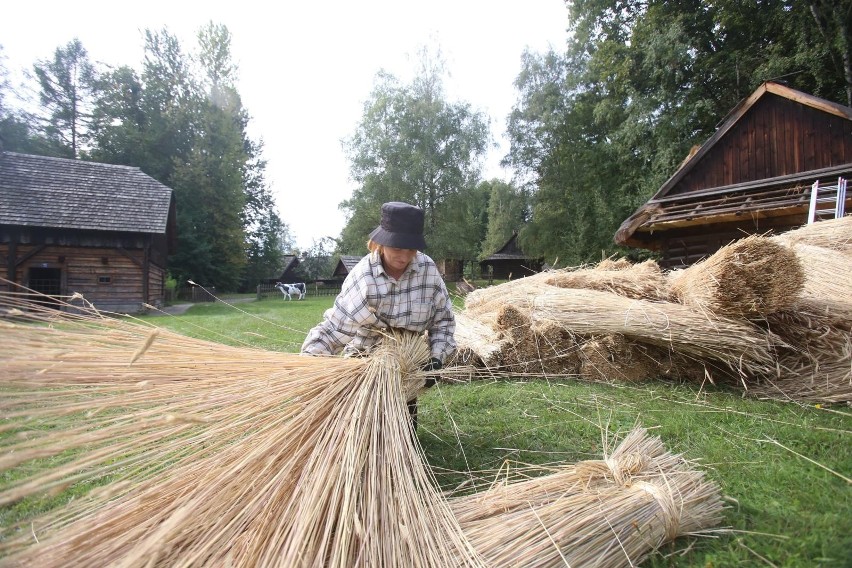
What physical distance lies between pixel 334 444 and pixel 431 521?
38 cm

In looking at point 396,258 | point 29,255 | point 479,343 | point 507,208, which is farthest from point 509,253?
point 396,258

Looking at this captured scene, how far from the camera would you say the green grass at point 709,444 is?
1.45 m

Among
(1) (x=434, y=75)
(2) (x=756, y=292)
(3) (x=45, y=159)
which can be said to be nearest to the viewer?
(2) (x=756, y=292)

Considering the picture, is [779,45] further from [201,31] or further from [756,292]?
[201,31]

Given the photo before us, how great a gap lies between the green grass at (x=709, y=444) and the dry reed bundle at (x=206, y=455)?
51cm

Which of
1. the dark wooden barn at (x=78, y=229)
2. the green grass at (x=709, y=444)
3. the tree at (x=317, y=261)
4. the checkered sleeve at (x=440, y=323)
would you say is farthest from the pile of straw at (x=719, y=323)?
the tree at (x=317, y=261)

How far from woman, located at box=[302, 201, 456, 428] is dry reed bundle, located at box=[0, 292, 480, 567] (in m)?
0.53

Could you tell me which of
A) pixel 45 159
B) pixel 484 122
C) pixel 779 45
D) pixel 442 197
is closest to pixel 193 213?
pixel 45 159

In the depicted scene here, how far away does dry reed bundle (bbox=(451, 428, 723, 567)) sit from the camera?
1297 millimetres

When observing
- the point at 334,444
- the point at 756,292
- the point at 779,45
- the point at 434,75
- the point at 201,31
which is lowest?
the point at 334,444

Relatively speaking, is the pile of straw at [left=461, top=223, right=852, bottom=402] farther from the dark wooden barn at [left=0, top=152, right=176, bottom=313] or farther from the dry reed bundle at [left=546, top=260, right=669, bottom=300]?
the dark wooden barn at [left=0, top=152, right=176, bottom=313]

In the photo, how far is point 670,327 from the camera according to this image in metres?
3.29

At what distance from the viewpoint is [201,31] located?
28578mm

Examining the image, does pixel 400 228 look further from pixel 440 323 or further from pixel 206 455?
pixel 206 455
